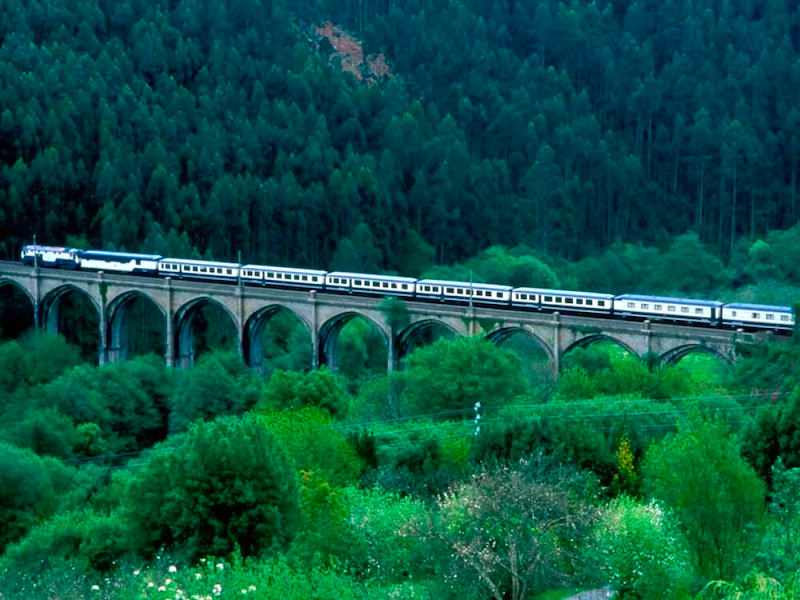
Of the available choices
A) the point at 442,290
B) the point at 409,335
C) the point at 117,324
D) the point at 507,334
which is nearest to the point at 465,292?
the point at 442,290

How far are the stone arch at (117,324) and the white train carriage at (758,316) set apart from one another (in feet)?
103

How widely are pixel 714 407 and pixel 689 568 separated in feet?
64.5

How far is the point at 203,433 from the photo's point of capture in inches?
1217

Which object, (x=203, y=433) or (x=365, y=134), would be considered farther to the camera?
(x=365, y=134)

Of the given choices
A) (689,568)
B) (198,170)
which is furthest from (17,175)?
(689,568)

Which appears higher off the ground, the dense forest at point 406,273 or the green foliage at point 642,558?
the dense forest at point 406,273

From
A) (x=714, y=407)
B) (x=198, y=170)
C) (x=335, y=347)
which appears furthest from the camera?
(x=198, y=170)


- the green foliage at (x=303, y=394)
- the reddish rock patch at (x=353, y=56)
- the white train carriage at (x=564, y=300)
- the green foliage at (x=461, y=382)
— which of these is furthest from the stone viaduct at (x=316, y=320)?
the reddish rock patch at (x=353, y=56)

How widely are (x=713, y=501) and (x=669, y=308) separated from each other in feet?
104

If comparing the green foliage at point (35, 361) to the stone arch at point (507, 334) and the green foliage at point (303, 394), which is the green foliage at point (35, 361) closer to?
the green foliage at point (303, 394)

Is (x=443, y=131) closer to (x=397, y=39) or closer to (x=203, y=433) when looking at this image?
(x=397, y=39)

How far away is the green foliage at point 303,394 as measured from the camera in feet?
179

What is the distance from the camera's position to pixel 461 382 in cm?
5191

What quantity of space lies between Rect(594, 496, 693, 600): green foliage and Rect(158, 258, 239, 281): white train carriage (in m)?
47.7
